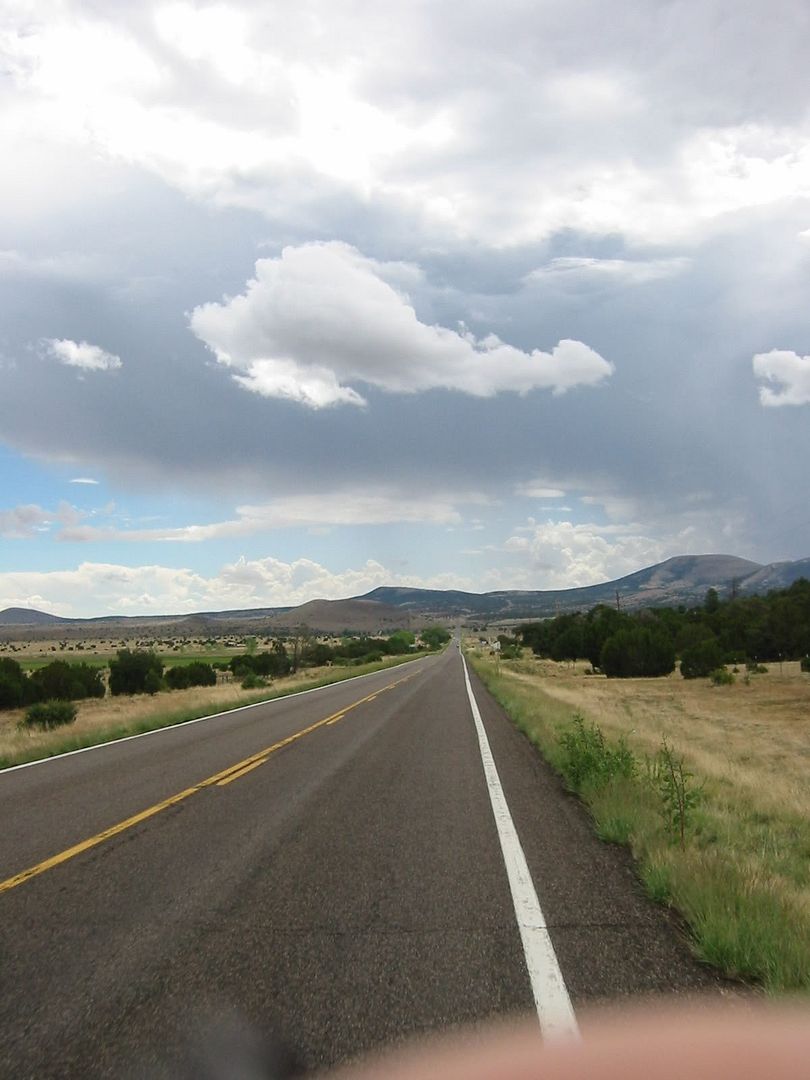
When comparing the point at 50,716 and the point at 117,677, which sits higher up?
the point at 50,716

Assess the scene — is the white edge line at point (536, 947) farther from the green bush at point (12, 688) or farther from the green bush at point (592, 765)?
the green bush at point (12, 688)

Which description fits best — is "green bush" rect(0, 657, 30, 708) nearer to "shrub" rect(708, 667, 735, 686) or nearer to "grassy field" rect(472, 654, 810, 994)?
"grassy field" rect(472, 654, 810, 994)

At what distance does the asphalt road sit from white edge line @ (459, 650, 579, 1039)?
0.07 meters

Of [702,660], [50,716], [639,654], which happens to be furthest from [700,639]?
[50,716]

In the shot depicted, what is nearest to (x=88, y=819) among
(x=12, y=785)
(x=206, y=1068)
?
(x=12, y=785)

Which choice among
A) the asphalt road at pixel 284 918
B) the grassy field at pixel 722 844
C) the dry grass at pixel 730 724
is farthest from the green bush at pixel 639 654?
the asphalt road at pixel 284 918

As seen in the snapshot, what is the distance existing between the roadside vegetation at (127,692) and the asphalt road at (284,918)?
293 inches

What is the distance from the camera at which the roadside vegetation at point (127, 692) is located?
19.0 meters

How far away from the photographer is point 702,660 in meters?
64.6

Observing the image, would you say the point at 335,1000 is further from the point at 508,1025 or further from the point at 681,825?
the point at 681,825

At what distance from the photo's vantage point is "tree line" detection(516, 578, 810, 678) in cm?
6881

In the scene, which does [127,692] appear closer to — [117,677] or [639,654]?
[117,677]

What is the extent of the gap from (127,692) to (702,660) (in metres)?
46.5

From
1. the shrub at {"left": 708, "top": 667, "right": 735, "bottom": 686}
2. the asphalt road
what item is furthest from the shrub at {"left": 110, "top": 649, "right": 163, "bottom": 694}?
the asphalt road
